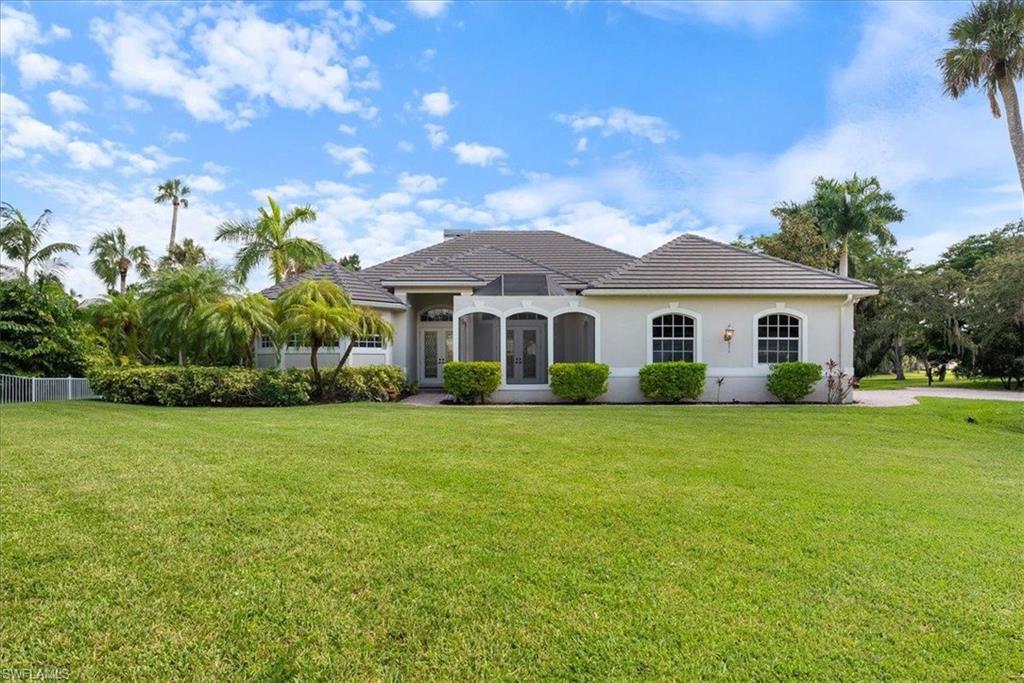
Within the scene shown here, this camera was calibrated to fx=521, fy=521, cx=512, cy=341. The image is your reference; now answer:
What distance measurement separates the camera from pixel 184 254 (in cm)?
3994

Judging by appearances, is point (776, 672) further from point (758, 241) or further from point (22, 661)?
point (758, 241)

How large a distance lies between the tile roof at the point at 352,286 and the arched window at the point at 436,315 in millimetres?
2116

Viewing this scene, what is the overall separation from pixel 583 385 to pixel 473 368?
3.34 meters

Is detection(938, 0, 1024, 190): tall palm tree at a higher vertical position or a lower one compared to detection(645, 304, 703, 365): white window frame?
higher

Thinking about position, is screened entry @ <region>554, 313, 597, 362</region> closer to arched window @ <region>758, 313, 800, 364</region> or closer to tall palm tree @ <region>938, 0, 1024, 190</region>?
arched window @ <region>758, 313, 800, 364</region>

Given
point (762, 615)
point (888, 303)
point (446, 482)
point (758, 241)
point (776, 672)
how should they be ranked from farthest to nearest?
point (758, 241) < point (888, 303) < point (446, 482) < point (762, 615) < point (776, 672)

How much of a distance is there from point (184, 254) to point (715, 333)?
39.9 meters

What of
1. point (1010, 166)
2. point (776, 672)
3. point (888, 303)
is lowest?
point (776, 672)

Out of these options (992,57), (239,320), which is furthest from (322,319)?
(992,57)

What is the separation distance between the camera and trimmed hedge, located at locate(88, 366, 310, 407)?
1491 centimetres

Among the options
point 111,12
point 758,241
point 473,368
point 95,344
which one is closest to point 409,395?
point 473,368

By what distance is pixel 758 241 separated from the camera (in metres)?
33.2

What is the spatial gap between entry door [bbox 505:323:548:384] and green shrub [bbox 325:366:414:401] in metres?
4.49

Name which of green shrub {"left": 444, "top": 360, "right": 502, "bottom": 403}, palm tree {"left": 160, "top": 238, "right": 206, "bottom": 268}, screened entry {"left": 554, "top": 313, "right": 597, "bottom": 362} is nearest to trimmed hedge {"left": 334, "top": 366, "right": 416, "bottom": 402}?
green shrub {"left": 444, "top": 360, "right": 502, "bottom": 403}
